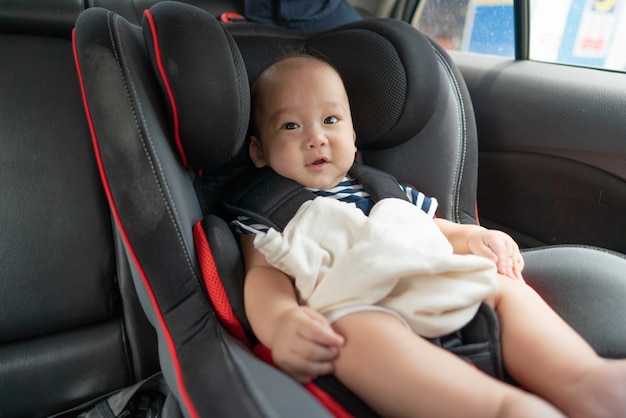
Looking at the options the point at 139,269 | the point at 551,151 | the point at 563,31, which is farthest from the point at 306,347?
the point at 563,31

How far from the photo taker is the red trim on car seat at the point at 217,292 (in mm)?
933

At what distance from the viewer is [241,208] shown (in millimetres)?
1118

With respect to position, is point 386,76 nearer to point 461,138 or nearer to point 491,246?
point 461,138

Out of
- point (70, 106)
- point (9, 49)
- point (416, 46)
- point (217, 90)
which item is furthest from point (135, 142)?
point (416, 46)

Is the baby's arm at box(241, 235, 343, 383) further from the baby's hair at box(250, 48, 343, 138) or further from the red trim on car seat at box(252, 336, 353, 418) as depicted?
the baby's hair at box(250, 48, 343, 138)

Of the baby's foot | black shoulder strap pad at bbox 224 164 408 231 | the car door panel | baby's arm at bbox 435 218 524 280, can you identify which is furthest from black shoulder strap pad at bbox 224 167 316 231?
the car door panel

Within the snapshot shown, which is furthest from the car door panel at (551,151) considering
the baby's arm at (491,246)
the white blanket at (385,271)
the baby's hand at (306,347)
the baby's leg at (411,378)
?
the baby's hand at (306,347)

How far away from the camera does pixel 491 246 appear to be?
1.06 meters

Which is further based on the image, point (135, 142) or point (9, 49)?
point (9, 49)

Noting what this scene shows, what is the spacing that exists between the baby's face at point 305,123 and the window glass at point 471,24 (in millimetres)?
1038

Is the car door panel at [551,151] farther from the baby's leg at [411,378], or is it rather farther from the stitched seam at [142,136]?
the stitched seam at [142,136]

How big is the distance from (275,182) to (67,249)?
0.54 metres

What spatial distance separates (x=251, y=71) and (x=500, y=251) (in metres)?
0.72

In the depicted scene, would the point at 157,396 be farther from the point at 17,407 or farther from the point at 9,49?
the point at 9,49
